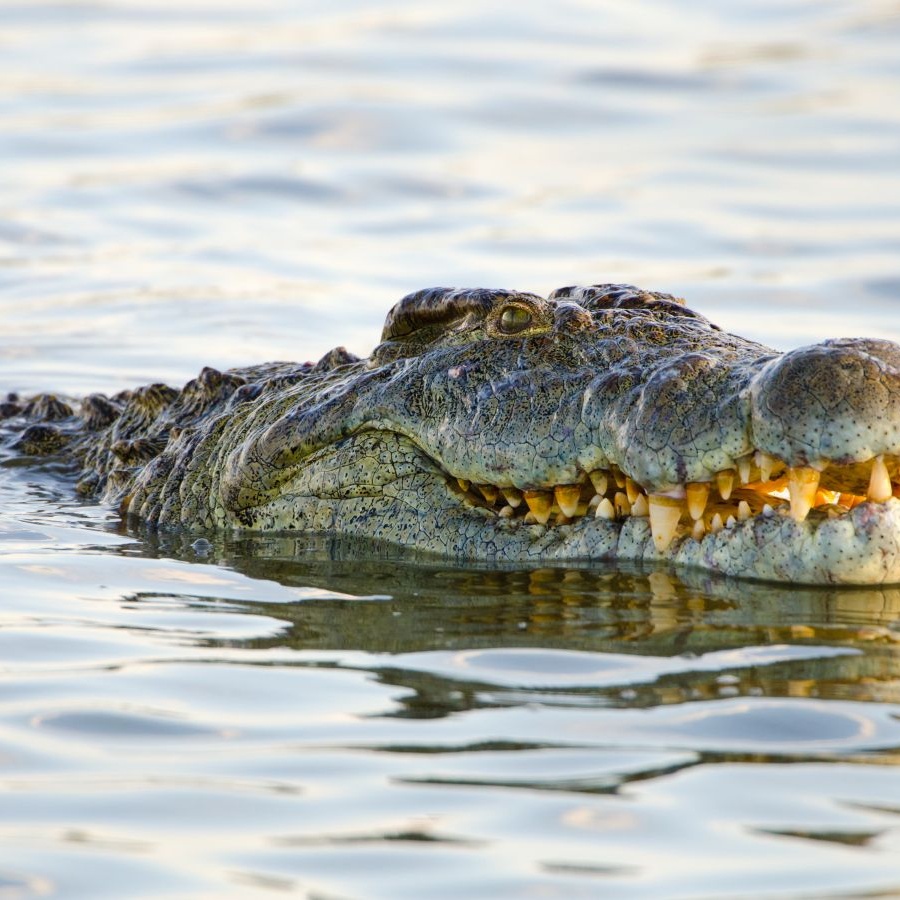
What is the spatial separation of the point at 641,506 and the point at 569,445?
31 centimetres

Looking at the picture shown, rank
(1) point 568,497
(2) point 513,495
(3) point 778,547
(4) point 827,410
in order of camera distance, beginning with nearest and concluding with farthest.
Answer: (4) point 827,410 < (3) point 778,547 < (1) point 568,497 < (2) point 513,495

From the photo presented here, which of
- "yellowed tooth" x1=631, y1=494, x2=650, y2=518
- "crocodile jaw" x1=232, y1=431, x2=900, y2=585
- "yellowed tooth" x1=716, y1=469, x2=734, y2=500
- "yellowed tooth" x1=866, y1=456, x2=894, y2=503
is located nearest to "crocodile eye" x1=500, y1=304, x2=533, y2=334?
"crocodile jaw" x1=232, y1=431, x2=900, y2=585

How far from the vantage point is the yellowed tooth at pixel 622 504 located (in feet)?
Result: 17.9

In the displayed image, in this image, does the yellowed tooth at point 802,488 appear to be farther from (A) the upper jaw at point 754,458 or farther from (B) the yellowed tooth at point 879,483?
(B) the yellowed tooth at point 879,483

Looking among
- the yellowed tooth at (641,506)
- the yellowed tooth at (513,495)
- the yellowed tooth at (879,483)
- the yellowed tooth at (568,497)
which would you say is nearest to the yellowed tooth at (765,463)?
the yellowed tooth at (879,483)

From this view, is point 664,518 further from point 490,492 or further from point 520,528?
point 490,492

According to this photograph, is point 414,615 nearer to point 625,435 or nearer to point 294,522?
point 625,435

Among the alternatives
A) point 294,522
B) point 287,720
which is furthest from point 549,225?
point 287,720

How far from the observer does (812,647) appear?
4395 millimetres

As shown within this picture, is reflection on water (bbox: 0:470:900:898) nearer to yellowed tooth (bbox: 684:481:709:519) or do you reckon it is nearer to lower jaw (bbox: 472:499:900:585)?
lower jaw (bbox: 472:499:900:585)

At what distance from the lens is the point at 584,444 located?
528 cm

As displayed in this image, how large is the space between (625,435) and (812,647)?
3.27 ft

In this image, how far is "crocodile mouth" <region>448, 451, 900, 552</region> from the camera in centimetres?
490

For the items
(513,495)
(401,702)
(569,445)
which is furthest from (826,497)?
(401,702)
